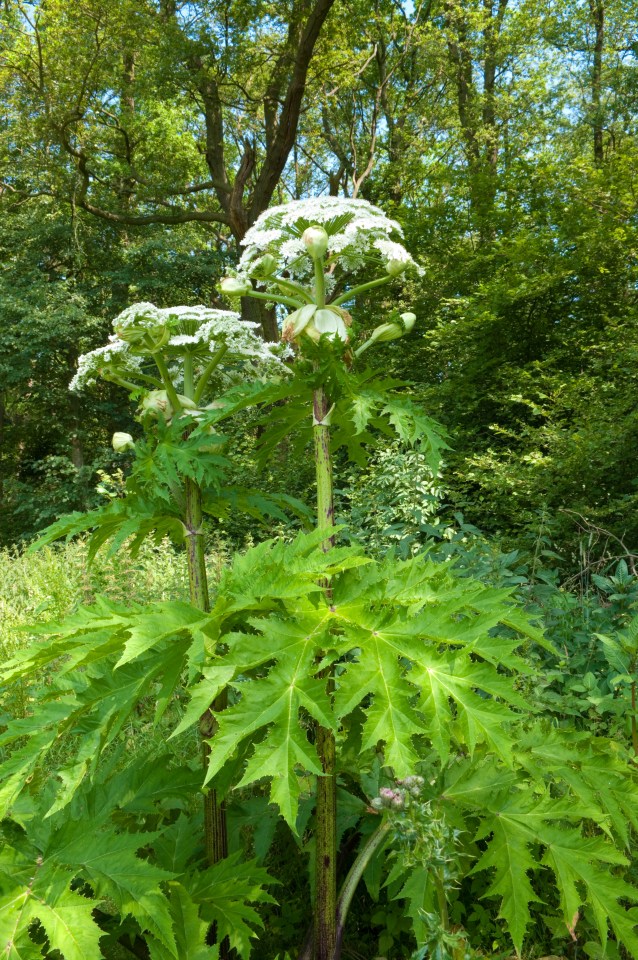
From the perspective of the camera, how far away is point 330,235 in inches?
68.2

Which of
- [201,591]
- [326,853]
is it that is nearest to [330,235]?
[201,591]

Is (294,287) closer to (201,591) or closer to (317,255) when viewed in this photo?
(317,255)

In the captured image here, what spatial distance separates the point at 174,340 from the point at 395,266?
2.21ft

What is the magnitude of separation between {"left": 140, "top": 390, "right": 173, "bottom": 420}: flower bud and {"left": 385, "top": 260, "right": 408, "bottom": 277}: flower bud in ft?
2.45

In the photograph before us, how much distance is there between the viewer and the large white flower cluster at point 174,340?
166cm

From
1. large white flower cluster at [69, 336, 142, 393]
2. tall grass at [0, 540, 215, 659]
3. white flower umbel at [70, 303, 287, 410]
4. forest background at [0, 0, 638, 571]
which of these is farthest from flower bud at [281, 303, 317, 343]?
forest background at [0, 0, 638, 571]

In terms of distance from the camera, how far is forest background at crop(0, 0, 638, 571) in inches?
292

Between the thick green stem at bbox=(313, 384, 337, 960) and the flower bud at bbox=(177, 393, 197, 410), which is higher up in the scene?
the flower bud at bbox=(177, 393, 197, 410)

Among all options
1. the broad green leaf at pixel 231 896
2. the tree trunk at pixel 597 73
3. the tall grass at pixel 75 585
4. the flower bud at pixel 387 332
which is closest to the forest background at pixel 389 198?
the tree trunk at pixel 597 73

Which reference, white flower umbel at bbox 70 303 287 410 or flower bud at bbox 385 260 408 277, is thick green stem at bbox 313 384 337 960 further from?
flower bud at bbox 385 260 408 277

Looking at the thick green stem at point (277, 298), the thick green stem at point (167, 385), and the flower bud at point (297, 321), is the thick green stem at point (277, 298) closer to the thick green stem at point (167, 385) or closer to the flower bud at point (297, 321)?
the flower bud at point (297, 321)

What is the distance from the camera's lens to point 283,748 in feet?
3.28

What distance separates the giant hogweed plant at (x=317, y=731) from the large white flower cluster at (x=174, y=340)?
0.42 feet

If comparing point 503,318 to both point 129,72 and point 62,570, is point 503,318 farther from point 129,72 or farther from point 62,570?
point 129,72
